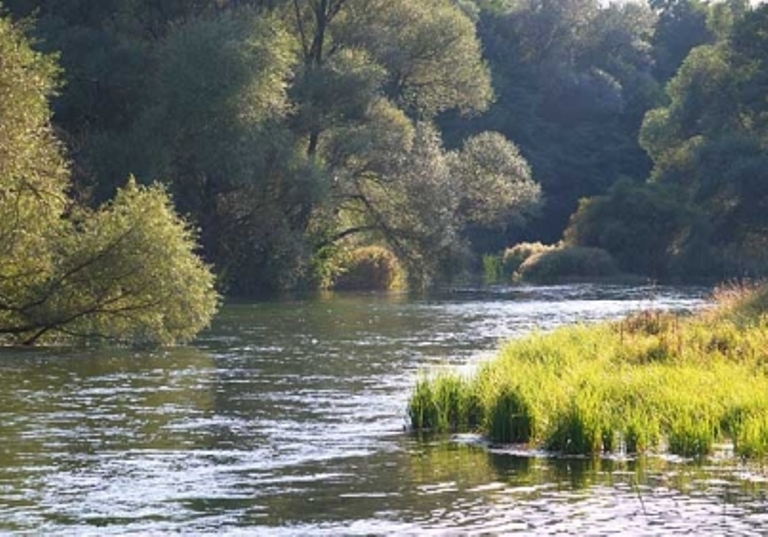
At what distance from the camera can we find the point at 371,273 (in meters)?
78.6

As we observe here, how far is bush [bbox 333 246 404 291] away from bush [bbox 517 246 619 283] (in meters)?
15.4

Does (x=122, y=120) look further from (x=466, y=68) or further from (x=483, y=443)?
(x=483, y=443)

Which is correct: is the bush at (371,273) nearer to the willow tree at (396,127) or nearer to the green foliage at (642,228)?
the willow tree at (396,127)

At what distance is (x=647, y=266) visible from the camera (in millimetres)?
95375

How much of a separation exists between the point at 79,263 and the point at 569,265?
5619 centimetres

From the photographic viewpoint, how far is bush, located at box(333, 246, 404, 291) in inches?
3073

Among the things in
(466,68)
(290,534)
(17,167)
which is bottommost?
(290,534)

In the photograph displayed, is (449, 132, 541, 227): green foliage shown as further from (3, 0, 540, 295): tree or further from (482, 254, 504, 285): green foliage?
(482, 254, 504, 285): green foliage

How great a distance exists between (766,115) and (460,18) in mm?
26272

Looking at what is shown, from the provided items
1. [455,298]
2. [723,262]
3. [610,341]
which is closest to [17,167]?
[610,341]

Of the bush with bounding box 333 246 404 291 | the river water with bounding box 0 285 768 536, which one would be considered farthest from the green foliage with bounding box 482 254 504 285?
the river water with bounding box 0 285 768 536

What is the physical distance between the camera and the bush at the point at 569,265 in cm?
9244

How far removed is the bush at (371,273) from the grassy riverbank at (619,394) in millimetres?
45066

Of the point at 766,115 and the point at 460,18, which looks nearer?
the point at 460,18
